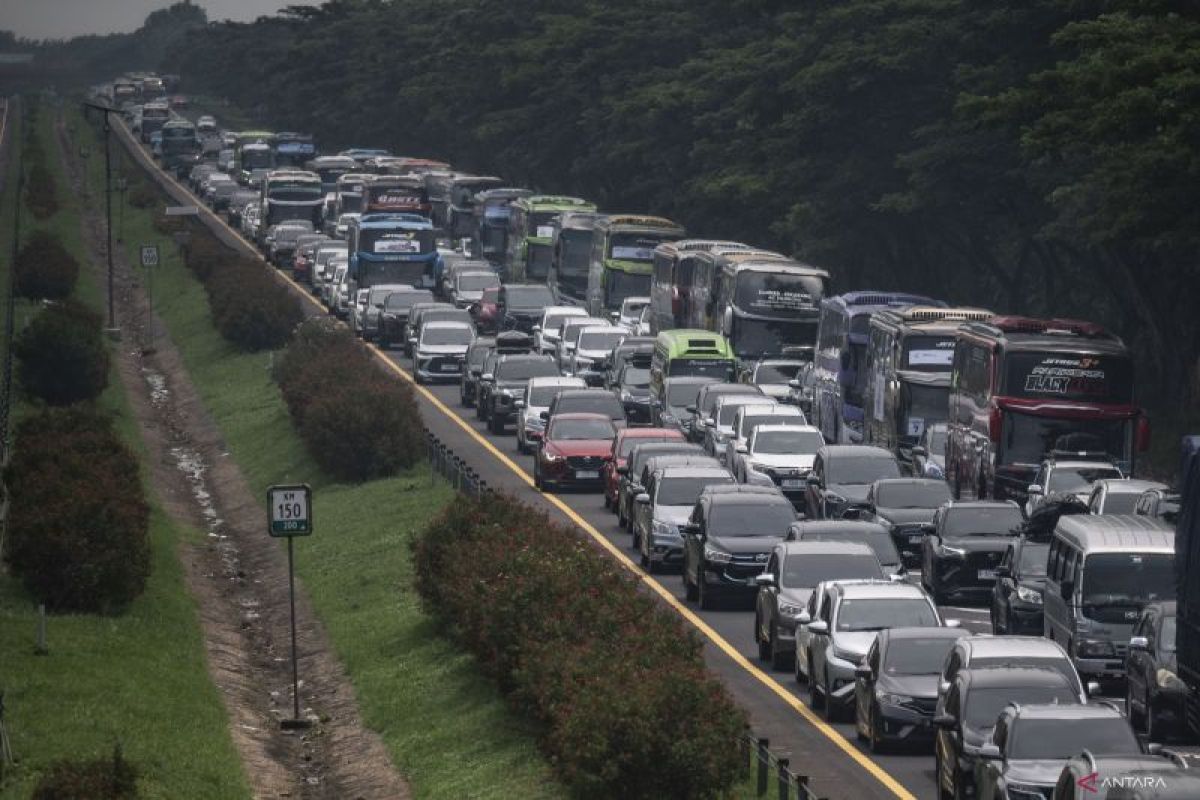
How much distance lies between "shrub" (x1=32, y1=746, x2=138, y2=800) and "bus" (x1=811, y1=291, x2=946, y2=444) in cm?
3395

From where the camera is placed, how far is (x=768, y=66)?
81188 millimetres

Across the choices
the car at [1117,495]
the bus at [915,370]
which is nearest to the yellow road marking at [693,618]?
the car at [1117,495]

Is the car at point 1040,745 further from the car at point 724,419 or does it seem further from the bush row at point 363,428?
the bush row at point 363,428

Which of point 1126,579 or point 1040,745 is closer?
point 1040,745

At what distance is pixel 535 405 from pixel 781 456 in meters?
10.8

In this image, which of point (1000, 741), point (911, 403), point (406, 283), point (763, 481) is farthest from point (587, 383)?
point (1000, 741)

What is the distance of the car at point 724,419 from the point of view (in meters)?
49.6

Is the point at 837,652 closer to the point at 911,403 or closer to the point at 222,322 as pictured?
the point at 911,403

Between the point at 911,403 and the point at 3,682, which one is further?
the point at 911,403

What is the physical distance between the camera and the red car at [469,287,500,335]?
80625 millimetres

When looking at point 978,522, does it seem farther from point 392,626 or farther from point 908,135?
point 908,135

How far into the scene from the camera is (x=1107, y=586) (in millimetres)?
30094

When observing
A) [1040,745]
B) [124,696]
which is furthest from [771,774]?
[124,696]

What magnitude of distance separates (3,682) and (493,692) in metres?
5.66
